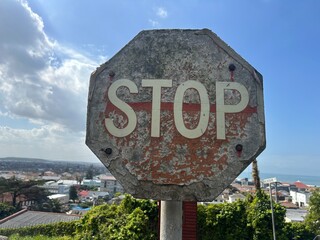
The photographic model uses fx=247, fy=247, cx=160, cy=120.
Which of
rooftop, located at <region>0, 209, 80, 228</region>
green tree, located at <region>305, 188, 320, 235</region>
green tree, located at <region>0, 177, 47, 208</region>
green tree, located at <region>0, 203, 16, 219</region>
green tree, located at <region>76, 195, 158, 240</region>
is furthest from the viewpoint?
Result: green tree, located at <region>0, 177, 47, 208</region>

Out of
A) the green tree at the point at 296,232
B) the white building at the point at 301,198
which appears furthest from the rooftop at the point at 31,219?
the white building at the point at 301,198

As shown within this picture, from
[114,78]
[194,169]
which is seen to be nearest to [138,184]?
Answer: [194,169]

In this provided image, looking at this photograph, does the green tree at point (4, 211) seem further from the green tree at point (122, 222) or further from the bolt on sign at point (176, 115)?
the bolt on sign at point (176, 115)

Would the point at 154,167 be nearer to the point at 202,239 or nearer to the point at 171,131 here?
the point at 171,131

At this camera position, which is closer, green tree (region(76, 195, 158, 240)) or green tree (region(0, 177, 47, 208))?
green tree (region(76, 195, 158, 240))

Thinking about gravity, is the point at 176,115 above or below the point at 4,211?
above

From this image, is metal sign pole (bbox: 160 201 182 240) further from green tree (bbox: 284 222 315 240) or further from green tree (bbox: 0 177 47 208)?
green tree (bbox: 0 177 47 208)

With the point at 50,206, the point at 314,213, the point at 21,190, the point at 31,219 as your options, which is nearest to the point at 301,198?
the point at 314,213

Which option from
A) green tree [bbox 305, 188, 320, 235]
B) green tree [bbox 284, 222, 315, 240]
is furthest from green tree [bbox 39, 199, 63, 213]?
green tree [bbox 284, 222, 315, 240]

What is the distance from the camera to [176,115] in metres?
2.05

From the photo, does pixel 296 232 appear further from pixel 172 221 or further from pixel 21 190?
pixel 21 190

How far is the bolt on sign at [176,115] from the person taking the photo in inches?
76.7

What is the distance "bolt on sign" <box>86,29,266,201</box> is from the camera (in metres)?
1.95

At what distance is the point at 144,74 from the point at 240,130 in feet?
3.05
